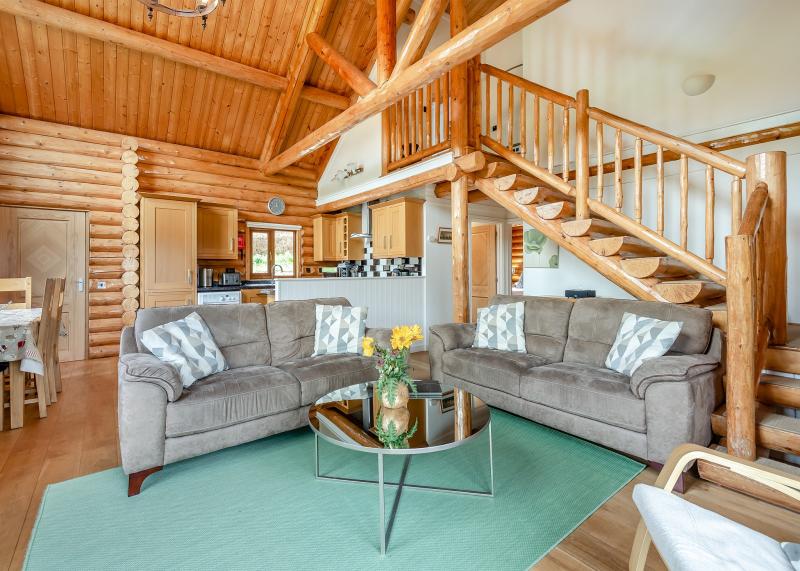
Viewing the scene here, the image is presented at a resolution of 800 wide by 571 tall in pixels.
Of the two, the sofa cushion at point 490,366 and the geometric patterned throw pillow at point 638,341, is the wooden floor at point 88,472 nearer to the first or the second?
the geometric patterned throw pillow at point 638,341

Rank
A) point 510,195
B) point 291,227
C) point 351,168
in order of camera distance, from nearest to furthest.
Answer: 1. point 510,195
2. point 351,168
3. point 291,227

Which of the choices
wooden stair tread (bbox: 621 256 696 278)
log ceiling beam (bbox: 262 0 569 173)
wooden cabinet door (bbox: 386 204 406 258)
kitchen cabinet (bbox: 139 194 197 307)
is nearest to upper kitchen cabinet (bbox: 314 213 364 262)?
wooden cabinet door (bbox: 386 204 406 258)

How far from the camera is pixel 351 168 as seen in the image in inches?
273

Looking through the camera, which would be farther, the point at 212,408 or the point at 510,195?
the point at 510,195

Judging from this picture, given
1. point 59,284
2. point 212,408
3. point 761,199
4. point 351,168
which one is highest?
point 351,168

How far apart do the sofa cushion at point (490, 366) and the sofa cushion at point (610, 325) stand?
1.05ft

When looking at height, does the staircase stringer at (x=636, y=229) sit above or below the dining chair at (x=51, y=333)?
above

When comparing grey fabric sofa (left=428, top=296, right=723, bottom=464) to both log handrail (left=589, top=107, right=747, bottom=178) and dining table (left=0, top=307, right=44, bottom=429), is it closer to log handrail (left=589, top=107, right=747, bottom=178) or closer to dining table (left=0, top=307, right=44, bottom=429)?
log handrail (left=589, top=107, right=747, bottom=178)

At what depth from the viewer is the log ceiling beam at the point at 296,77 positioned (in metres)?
5.31

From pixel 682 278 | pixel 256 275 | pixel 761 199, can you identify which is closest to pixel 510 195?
pixel 682 278

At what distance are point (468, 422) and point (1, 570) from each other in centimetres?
202

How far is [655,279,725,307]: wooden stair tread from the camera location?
2863 millimetres

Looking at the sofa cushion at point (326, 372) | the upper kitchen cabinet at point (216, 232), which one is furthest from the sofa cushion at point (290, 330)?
the upper kitchen cabinet at point (216, 232)

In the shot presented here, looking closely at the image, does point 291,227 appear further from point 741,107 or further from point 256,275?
point 741,107
